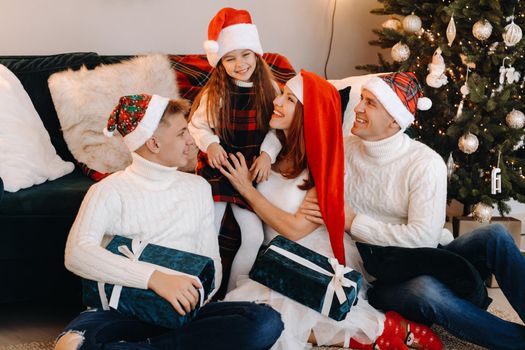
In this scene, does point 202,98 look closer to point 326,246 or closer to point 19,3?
point 326,246

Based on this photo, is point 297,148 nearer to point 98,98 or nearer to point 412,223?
point 412,223

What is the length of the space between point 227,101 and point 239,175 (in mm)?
280

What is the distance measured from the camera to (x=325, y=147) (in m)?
2.19

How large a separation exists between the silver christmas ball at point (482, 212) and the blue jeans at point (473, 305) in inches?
35.8

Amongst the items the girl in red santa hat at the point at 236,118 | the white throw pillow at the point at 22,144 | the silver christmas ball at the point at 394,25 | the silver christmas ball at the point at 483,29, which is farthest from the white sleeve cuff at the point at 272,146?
the silver christmas ball at the point at 394,25

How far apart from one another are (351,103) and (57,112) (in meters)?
1.18

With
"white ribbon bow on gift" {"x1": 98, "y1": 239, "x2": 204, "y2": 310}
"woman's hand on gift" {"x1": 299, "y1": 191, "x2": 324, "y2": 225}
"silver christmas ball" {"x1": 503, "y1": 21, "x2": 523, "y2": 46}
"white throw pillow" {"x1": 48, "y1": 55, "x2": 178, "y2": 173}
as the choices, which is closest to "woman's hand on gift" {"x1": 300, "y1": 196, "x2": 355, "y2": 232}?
"woman's hand on gift" {"x1": 299, "y1": 191, "x2": 324, "y2": 225}

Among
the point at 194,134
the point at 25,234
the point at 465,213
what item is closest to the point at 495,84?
the point at 465,213

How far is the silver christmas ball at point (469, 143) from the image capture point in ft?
9.59

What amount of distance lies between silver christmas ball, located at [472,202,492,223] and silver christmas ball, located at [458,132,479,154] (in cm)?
26

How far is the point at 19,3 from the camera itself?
10.2 ft

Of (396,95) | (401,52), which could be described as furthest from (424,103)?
(401,52)

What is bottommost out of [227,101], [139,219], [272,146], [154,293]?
[154,293]

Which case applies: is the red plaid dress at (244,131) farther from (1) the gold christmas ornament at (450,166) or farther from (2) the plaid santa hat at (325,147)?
(1) the gold christmas ornament at (450,166)
